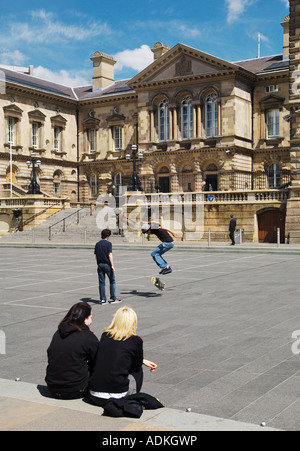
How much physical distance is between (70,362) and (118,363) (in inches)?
21.5

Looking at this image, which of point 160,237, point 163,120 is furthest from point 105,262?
point 163,120

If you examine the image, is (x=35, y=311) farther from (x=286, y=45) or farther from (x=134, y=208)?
(x=286, y=45)

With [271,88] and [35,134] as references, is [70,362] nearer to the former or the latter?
[271,88]

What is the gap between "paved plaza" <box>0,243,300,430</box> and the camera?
265 inches

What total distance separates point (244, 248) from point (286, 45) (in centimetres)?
2911

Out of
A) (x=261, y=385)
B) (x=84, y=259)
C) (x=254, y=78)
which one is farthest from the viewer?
(x=254, y=78)

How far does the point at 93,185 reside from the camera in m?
63.7

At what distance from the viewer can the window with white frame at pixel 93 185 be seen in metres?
63.3

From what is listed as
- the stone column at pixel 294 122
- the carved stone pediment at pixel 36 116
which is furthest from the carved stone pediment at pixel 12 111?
the stone column at pixel 294 122

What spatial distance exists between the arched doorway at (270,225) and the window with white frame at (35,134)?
28737 millimetres

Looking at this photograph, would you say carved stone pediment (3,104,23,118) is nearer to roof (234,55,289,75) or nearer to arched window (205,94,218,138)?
arched window (205,94,218,138)

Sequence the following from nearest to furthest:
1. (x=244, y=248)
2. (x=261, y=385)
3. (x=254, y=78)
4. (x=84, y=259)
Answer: (x=261, y=385) → (x=84, y=259) → (x=244, y=248) → (x=254, y=78)

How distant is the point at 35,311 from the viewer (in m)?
12.5
